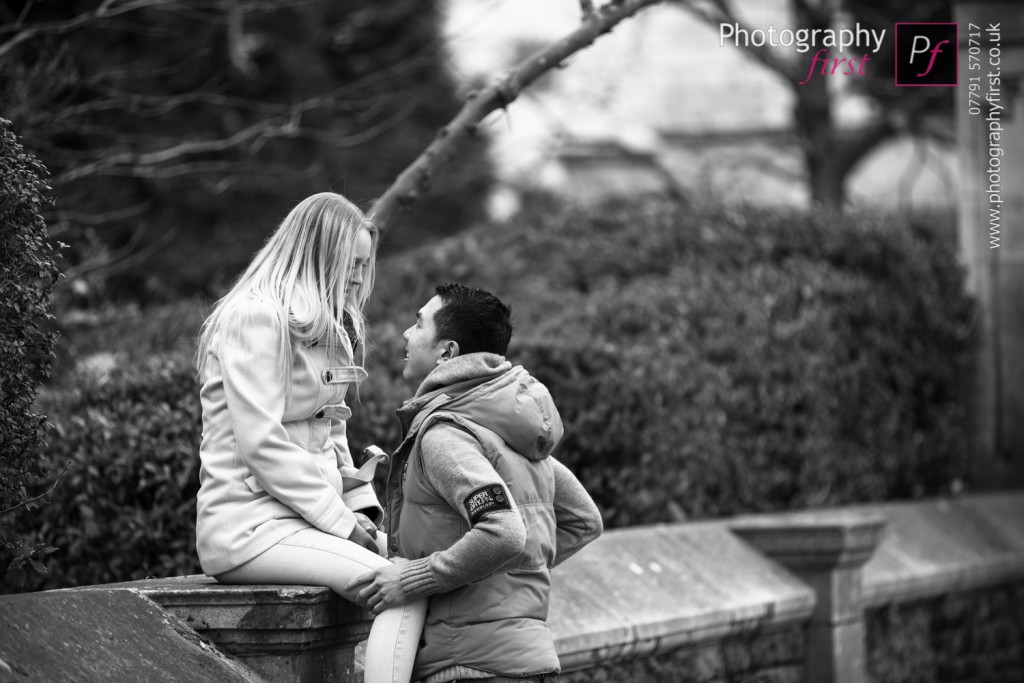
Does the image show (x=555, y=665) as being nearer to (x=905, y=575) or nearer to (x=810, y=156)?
(x=905, y=575)

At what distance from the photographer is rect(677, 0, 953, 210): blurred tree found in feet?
39.2

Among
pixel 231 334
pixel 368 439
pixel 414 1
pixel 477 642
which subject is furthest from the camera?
pixel 414 1

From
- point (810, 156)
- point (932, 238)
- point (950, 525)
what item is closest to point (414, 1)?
point (810, 156)

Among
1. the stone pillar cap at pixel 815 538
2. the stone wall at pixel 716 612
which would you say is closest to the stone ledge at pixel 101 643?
the stone wall at pixel 716 612

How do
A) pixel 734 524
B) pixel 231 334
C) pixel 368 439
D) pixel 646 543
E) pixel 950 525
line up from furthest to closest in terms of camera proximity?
pixel 950 525, pixel 734 524, pixel 646 543, pixel 368 439, pixel 231 334

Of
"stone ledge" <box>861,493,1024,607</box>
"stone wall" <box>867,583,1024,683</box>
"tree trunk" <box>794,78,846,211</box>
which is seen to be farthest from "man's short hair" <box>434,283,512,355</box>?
"tree trunk" <box>794,78,846,211</box>

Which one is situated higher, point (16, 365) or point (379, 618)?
point (16, 365)

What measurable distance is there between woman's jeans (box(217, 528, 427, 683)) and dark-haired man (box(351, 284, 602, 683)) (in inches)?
1.9

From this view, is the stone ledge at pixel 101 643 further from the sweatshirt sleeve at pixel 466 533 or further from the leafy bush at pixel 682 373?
the leafy bush at pixel 682 373

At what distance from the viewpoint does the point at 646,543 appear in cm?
537

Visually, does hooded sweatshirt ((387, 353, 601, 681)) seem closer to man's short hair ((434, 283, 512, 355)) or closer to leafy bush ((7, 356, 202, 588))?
man's short hair ((434, 283, 512, 355))

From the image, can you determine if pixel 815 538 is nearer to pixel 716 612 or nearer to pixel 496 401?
pixel 716 612

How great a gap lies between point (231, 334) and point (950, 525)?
17.8 feet

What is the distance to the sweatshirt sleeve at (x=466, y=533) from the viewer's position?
3.07 metres
